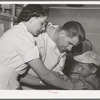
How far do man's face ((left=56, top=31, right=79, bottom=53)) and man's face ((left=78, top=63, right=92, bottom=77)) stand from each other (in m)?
0.12

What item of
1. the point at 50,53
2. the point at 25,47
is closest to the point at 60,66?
the point at 50,53

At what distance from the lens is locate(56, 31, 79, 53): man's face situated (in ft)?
3.27

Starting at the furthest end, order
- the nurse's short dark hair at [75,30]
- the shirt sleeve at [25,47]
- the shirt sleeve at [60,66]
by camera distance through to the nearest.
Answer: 1. the shirt sleeve at [60,66]
2. the nurse's short dark hair at [75,30]
3. the shirt sleeve at [25,47]

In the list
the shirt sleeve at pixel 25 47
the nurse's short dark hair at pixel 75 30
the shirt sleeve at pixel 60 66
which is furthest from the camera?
the shirt sleeve at pixel 60 66

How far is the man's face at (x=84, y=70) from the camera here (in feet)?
3.42

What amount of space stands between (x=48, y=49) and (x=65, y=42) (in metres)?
0.12

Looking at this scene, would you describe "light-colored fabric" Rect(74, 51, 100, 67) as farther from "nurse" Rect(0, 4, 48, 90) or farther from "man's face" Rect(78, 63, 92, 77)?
"nurse" Rect(0, 4, 48, 90)

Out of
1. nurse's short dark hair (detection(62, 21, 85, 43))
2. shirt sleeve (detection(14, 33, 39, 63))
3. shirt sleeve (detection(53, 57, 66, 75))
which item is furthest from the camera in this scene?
shirt sleeve (detection(53, 57, 66, 75))

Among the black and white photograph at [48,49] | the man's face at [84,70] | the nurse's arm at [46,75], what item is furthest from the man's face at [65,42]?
the nurse's arm at [46,75]

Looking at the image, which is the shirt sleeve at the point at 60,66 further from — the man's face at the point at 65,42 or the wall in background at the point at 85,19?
the wall in background at the point at 85,19

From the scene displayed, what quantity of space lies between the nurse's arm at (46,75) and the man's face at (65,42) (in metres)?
0.23

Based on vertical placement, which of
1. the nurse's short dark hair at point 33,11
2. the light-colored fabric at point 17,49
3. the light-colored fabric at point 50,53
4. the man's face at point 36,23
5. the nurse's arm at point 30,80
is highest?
the nurse's short dark hair at point 33,11

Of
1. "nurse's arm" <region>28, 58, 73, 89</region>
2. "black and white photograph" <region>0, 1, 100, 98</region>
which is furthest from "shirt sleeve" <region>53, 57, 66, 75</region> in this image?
"nurse's arm" <region>28, 58, 73, 89</region>

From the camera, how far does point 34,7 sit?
0.84 meters
